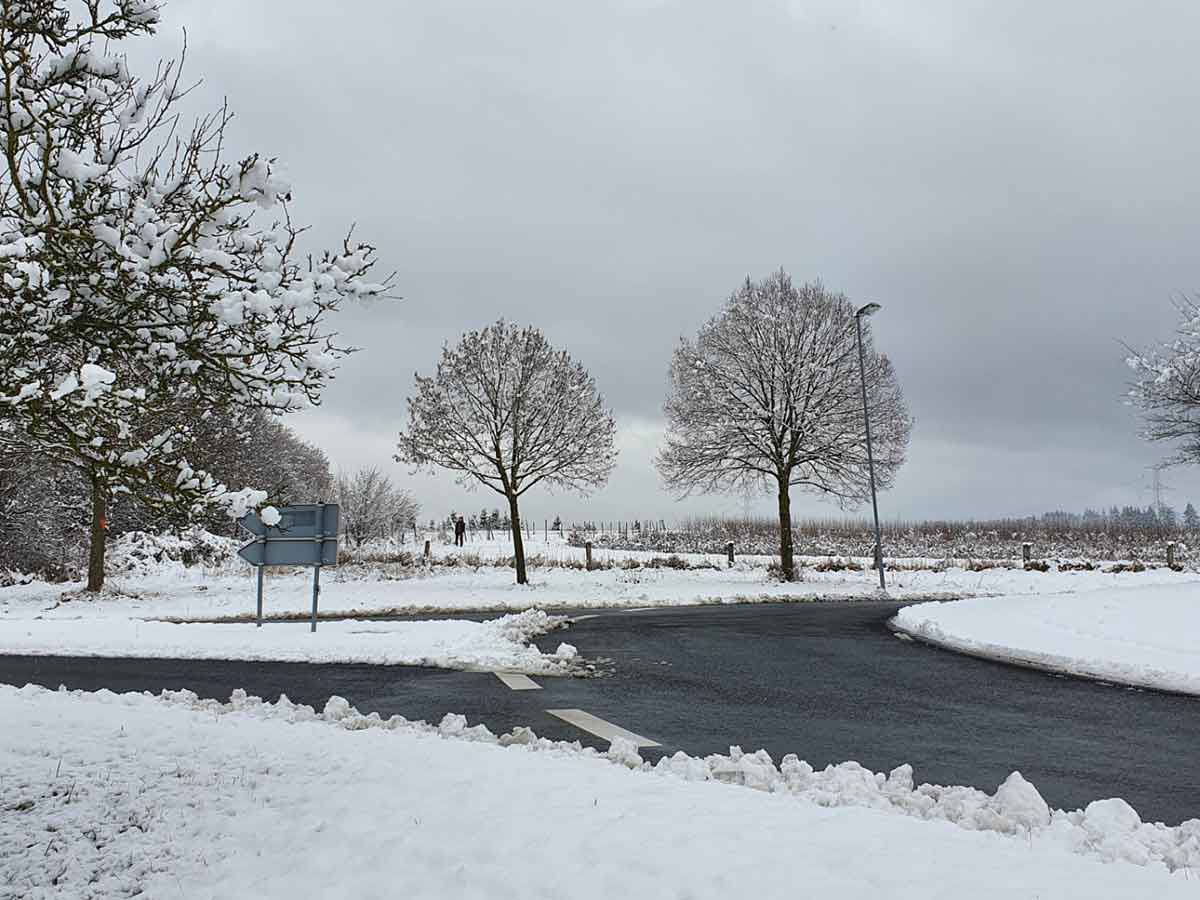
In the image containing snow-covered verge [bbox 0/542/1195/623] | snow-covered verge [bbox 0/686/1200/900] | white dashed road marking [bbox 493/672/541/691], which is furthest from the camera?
snow-covered verge [bbox 0/542/1195/623]

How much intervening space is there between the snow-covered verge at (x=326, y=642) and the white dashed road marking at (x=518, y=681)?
29 cm

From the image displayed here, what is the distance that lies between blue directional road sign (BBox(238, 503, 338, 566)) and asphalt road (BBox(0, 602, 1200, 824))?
269 cm

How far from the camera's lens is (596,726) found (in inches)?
267

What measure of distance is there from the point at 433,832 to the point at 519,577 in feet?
76.9

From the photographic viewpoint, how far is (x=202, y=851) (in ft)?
12.7

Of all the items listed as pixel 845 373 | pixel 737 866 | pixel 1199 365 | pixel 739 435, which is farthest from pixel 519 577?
pixel 737 866

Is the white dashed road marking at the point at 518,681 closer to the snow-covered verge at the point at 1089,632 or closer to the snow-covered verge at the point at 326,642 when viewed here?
the snow-covered verge at the point at 326,642

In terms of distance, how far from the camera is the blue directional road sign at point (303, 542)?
13.5m

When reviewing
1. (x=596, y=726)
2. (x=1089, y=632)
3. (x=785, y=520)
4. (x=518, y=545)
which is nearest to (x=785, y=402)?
(x=785, y=520)

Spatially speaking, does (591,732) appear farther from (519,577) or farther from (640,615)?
(519,577)

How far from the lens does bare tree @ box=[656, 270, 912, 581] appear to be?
93.8 feet

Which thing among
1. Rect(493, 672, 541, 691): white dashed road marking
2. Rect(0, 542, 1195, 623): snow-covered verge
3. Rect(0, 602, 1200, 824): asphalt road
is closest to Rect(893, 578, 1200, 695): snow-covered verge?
Rect(0, 602, 1200, 824): asphalt road

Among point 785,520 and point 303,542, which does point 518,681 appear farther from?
point 785,520

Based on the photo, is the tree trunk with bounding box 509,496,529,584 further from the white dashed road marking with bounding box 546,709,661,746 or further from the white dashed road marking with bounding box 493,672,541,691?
the white dashed road marking with bounding box 546,709,661,746
